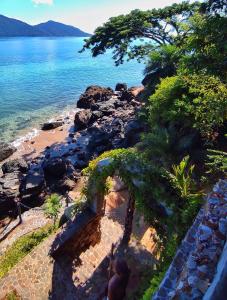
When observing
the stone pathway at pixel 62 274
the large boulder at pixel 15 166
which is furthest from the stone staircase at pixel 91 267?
the large boulder at pixel 15 166

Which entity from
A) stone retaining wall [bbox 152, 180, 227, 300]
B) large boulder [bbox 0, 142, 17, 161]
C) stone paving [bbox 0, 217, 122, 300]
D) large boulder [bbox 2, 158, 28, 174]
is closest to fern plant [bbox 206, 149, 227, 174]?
stone retaining wall [bbox 152, 180, 227, 300]

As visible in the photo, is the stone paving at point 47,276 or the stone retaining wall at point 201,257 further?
the stone paving at point 47,276

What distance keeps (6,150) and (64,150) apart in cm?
517

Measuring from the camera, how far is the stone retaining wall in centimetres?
468

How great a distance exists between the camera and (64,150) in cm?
2786

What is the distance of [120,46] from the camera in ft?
97.5

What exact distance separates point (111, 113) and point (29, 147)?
31.7 feet

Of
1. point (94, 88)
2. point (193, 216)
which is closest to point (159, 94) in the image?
point (193, 216)

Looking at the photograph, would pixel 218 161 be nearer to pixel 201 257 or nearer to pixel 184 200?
pixel 184 200

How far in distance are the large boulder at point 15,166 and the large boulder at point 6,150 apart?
303 centimetres

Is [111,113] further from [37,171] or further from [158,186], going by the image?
[158,186]

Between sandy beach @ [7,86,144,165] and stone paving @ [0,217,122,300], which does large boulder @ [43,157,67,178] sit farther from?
stone paving @ [0,217,122,300]

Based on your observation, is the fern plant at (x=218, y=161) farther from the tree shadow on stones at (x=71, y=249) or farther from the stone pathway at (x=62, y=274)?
the tree shadow on stones at (x=71, y=249)

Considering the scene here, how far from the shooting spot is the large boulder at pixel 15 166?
79.3 ft
